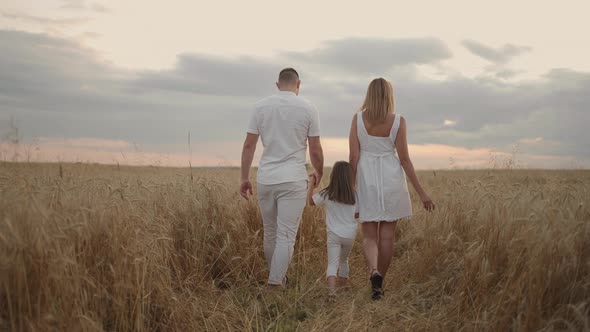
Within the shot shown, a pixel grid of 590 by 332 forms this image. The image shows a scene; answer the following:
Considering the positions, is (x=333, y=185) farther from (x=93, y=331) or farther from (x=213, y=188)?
(x=93, y=331)

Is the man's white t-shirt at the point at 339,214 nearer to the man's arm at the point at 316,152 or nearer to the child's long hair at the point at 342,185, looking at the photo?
the child's long hair at the point at 342,185

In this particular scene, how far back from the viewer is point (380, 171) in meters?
5.11

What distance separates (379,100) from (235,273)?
98.9 inches

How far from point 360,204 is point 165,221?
2183 mm

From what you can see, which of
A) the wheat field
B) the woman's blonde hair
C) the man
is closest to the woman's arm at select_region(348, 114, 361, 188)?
the woman's blonde hair

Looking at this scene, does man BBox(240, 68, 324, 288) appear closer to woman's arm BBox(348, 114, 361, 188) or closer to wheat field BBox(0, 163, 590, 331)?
woman's arm BBox(348, 114, 361, 188)

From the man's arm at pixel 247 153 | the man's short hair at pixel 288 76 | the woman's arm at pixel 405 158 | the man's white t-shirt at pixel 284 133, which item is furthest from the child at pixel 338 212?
the man's short hair at pixel 288 76

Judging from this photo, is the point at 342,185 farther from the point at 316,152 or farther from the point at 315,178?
the point at 316,152

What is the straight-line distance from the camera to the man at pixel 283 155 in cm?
510

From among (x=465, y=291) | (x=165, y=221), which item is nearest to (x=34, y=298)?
(x=165, y=221)

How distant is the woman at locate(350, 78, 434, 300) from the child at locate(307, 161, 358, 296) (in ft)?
0.38

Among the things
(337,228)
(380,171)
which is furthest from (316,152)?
(337,228)

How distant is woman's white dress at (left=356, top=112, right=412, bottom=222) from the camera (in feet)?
16.7

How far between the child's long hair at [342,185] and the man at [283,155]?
20 centimetres
